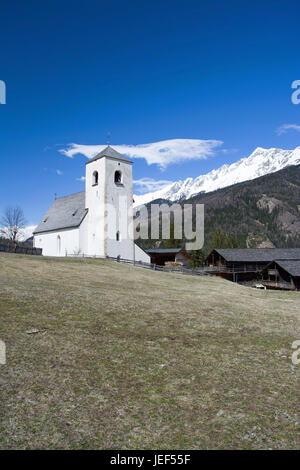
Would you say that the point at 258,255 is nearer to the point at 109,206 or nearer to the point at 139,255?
the point at 139,255

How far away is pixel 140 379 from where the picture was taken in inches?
366

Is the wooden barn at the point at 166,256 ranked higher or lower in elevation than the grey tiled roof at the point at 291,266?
higher

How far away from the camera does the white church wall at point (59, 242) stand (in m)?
49.4

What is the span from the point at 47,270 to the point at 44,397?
21713mm

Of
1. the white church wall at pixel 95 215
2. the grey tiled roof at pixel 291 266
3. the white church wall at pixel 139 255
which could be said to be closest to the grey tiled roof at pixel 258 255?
the grey tiled roof at pixel 291 266

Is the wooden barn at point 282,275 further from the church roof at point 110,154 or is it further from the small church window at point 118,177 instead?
the church roof at point 110,154

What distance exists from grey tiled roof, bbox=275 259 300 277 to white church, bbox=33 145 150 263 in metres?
22.9

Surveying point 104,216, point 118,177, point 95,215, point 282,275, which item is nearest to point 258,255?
point 282,275

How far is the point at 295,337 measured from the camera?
14344 millimetres

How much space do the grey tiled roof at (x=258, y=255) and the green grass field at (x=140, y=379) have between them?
51688mm

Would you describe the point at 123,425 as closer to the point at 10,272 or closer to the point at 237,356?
the point at 237,356

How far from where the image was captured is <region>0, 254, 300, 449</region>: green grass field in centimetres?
Answer: 695

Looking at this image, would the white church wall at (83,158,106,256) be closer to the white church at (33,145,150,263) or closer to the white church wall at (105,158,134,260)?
the white church at (33,145,150,263)

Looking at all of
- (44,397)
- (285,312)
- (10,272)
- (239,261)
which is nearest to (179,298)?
(285,312)
